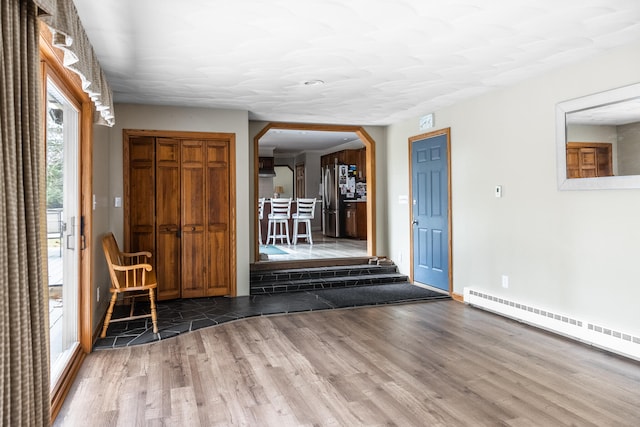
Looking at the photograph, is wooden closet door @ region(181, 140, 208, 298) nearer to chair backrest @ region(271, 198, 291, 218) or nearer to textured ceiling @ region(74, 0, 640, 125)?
textured ceiling @ region(74, 0, 640, 125)

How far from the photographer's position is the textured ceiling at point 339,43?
2.66m

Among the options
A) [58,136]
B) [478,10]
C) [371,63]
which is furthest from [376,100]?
[58,136]

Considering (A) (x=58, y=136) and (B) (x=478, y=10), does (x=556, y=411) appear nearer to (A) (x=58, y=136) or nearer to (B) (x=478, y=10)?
(B) (x=478, y=10)

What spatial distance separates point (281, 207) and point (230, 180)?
3.73 metres

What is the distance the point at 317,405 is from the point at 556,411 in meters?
1.34

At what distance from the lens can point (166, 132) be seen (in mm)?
5121

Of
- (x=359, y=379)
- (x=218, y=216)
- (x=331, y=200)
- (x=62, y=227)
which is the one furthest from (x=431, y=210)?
(x=331, y=200)

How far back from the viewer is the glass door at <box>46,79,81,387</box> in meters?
2.90

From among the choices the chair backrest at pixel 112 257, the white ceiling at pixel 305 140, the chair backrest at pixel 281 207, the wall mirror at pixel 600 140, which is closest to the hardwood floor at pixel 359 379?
the chair backrest at pixel 112 257

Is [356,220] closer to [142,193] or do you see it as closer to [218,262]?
[218,262]

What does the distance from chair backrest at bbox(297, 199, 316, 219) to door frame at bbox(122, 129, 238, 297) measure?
12.8 ft

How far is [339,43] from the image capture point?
3209mm

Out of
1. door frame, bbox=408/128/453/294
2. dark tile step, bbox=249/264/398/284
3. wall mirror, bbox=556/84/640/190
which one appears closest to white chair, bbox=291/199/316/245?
dark tile step, bbox=249/264/398/284

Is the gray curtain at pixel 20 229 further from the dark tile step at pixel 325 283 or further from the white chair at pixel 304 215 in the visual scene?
the white chair at pixel 304 215
